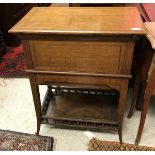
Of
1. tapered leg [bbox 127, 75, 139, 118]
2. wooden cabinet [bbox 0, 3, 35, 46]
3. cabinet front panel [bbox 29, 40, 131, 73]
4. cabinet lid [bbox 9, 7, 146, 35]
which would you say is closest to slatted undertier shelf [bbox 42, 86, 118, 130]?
tapered leg [bbox 127, 75, 139, 118]

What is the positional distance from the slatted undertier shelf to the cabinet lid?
0.64 m

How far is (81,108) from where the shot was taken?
4.98 ft

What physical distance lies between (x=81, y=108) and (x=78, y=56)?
58cm

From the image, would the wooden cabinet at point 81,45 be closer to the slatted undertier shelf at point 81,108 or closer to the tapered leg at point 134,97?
the slatted undertier shelf at point 81,108

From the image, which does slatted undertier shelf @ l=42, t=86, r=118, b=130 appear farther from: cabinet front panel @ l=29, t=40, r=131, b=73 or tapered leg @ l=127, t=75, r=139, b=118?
cabinet front panel @ l=29, t=40, r=131, b=73

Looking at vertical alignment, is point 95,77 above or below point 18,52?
above

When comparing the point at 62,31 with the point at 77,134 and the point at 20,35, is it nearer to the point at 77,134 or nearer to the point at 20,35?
the point at 20,35

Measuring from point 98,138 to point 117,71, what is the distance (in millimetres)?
597

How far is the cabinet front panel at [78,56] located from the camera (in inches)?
39.7

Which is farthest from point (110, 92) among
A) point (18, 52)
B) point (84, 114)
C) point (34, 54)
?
point (18, 52)

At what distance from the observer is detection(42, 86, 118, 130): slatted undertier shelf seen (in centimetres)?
138

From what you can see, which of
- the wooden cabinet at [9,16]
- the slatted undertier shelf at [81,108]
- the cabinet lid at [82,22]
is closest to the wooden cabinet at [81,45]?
the cabinet lid at [82,22]

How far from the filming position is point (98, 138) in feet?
4.73

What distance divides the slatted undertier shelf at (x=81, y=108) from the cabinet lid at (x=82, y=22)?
25.1 inches
